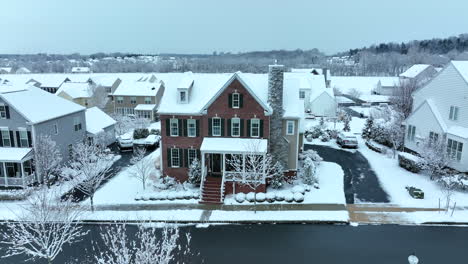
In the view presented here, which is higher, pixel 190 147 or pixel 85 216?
pixel 190 147

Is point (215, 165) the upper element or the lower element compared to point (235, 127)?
lower

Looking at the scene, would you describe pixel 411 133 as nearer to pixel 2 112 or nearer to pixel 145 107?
pixel 2 112

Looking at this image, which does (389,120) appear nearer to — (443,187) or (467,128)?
(467,128)

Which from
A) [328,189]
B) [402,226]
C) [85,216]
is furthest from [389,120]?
[85,216]

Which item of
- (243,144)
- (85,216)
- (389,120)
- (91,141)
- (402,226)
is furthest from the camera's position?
(389,120)

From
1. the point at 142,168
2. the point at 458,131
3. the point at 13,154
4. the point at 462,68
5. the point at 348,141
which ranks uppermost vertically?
the point at 462,68

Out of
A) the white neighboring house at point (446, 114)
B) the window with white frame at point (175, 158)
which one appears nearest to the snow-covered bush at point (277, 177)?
the window with white frame at point (175, 158)

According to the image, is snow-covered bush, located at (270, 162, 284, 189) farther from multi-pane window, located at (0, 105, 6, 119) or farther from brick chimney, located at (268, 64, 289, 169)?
multi-pane window, located at (0, 105, 6, 119)

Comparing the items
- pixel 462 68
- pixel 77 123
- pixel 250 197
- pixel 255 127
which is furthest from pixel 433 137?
pixel 77 123
